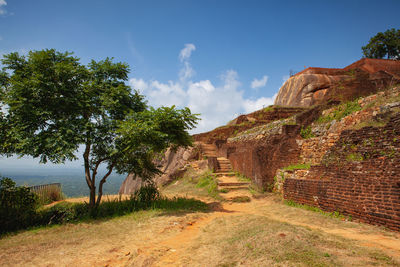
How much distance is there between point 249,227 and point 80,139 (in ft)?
19.9

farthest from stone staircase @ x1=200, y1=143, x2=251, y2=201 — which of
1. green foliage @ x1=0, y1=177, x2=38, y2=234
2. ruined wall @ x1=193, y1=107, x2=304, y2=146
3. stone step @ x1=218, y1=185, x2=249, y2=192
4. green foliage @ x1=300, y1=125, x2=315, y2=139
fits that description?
green foliage @ x1=0, y1=177, x2=38, y2=234

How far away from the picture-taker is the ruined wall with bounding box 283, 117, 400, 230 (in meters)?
4.80

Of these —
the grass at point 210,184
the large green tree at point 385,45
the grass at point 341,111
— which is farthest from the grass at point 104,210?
the large green tree at point 385,45

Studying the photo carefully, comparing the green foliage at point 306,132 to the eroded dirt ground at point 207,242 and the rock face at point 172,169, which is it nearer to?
the eroded dirt ground at point 207,242

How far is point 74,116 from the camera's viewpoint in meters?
8.05

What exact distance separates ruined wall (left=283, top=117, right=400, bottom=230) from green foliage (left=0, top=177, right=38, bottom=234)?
9491mm

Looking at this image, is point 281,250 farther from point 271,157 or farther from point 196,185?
point 196,185

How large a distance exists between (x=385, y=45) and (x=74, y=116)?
40415 mm

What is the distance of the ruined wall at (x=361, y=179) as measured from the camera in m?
4.80

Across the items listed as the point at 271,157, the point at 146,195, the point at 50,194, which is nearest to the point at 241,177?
the point at 271,157

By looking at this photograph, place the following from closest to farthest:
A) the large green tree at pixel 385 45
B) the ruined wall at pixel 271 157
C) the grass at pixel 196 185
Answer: the ruined wall at pixel 271 157, the grass at pixel 196 185, the large green tree at pixel 385 45

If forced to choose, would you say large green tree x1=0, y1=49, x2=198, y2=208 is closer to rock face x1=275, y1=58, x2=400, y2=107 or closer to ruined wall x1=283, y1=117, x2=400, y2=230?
ruined wall x1=283, y1=117, x2=400, y2=230

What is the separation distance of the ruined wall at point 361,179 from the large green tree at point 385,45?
33711mm

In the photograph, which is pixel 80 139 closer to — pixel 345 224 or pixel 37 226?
pixel 37 226
